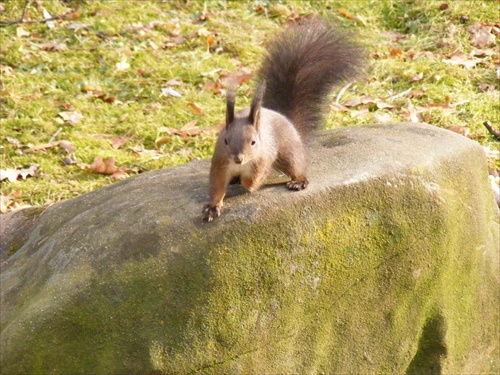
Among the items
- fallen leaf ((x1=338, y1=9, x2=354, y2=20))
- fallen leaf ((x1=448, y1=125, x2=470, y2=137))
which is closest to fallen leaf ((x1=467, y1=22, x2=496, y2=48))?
fallen leaf ((x1=338, y1=9, x2=354, y2=20))

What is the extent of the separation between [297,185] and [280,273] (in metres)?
0.33

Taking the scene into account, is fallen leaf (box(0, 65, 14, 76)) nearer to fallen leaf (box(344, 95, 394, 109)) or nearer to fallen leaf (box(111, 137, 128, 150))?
fallen leaf (box(111, 137, 128, 150))

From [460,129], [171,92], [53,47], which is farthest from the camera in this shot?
[53,47]

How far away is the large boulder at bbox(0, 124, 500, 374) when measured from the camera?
2.49m

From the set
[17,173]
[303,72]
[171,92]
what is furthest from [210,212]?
[171,92]

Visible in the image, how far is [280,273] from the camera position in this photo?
261cm

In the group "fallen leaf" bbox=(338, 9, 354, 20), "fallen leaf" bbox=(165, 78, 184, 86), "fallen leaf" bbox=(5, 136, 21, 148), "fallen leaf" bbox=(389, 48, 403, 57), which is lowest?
"fallen leaf" bbox=(5, 136, 21, 148)

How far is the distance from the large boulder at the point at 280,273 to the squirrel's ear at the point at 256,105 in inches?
10.1

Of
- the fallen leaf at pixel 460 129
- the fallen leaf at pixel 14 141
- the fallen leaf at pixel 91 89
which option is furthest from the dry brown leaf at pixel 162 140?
the fallen leaf at pixel 460 129

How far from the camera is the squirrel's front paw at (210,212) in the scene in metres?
2.58

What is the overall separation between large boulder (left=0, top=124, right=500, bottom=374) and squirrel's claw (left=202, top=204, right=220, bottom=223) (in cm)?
3

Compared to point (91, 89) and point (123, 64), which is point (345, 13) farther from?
point (91, 89)

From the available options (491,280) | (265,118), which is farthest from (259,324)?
(491,280)

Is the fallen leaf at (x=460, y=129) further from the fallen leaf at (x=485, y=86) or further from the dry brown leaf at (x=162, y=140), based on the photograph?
the dry brown leaf at (x=162, y=140)
